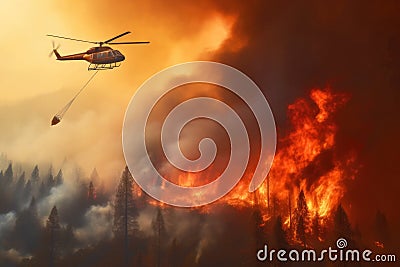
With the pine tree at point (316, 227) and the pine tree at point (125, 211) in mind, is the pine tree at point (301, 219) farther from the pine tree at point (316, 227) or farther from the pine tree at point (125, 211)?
the pine tree at point (125, 211)

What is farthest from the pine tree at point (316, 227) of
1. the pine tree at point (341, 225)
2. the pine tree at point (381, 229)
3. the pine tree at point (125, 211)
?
the pine tree at point (125, 211)

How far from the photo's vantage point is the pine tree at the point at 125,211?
11.0 m

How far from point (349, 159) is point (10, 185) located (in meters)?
6.58

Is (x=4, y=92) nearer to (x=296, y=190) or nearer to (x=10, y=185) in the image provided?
(x=10, y=185)

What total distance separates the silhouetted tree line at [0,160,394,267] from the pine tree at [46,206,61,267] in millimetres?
18

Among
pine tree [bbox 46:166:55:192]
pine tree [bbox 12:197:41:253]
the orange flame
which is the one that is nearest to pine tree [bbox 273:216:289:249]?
the orange flame

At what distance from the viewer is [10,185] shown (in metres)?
10.9

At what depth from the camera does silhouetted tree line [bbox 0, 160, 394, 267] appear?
10.8 meters

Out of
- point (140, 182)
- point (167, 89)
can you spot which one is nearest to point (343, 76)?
point (167, 89)

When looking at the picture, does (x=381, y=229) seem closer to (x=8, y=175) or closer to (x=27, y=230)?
(x=27, y=230)

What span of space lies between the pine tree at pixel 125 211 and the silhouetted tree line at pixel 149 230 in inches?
0.7

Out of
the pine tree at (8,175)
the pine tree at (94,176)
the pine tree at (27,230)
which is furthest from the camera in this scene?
the pine tree at (94,176)

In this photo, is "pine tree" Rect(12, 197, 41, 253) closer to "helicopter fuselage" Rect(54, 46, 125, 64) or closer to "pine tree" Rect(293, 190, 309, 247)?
"helicopter fuselage" Rect(54, 46, 125, 64)

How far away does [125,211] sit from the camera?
1103 centimetres
